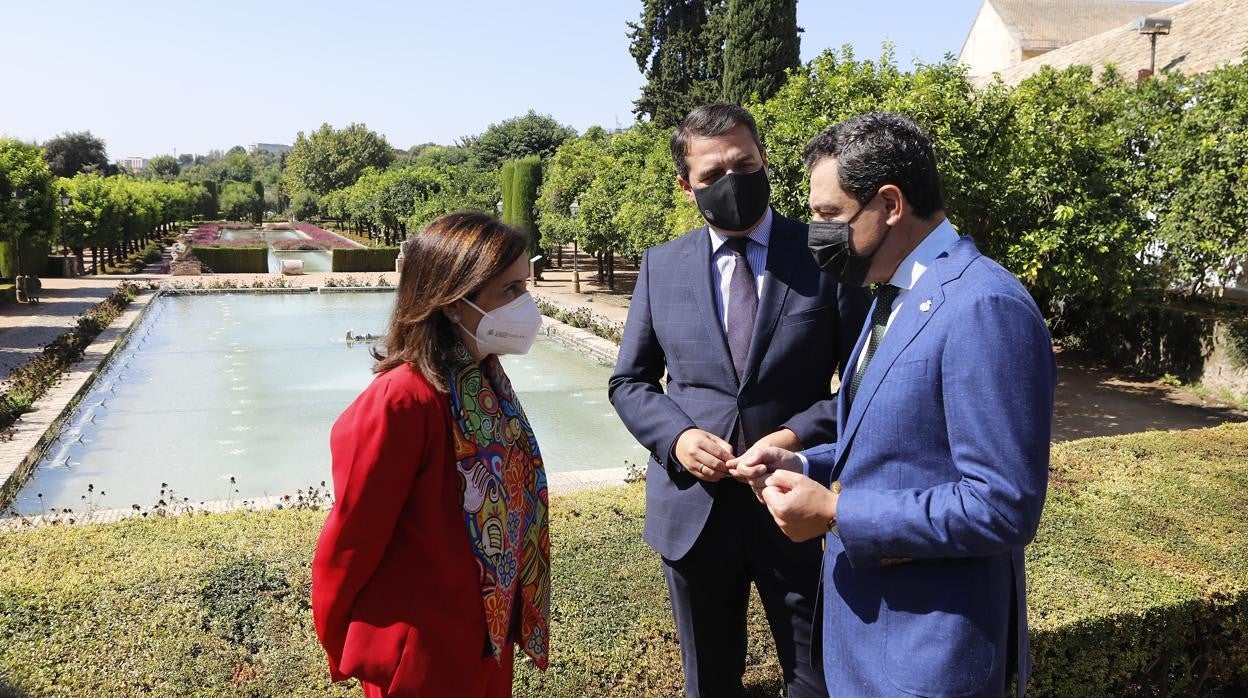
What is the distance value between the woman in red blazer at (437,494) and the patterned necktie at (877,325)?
799 millimetres

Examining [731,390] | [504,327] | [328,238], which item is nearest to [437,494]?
[504,327]

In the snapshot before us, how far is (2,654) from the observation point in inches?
115

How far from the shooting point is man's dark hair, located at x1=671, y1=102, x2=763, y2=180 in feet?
8.20

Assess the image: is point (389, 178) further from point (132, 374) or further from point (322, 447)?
point (322, 447)

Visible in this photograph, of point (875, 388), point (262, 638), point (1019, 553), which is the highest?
point (875, 388)

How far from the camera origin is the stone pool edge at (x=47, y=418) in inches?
→ 294

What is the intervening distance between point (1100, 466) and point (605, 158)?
1722 cm

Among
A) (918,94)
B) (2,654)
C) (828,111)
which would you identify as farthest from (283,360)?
(2,654)

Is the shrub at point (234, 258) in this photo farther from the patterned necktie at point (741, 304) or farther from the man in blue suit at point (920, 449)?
the man in blue suit at point (920, 449)

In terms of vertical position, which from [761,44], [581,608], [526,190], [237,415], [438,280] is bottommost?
[237,415]

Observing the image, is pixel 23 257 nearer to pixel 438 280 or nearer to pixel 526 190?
pixel 526 190

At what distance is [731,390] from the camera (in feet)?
7.91

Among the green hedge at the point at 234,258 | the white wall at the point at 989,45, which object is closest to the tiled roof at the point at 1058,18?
the white wall at the point at 989,45

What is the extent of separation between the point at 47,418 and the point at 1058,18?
37.3m
